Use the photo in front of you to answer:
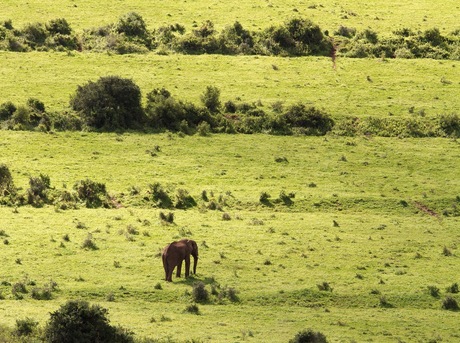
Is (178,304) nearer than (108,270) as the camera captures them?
Yes

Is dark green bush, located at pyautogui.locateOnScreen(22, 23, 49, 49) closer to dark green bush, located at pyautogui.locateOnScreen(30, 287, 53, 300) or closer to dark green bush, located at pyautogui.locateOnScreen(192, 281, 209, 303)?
dark green bush, located at pyautogui.locateOnScreen(30, 287, 53, 300)

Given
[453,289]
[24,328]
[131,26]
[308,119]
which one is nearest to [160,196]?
[308,119]

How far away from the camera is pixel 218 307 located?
Result: 55.6 meters

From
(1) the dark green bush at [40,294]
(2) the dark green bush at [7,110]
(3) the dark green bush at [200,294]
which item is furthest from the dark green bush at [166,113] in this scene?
(1) the dark green bush at [40,294]

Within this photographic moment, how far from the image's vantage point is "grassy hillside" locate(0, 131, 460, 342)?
180 feet

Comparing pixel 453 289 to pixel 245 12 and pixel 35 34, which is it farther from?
pixel 245 12

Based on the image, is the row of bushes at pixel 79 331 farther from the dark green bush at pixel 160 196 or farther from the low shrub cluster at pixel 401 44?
the low shrub cluster at pixel 401 44

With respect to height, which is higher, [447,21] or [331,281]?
[447,21]

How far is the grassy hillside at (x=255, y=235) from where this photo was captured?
54844mm

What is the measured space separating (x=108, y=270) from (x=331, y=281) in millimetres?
10539

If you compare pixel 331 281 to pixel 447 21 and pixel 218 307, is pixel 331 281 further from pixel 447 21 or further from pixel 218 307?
pixel 447 21

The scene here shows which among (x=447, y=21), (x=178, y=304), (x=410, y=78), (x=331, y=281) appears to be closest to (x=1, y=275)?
(x=178, y=304)

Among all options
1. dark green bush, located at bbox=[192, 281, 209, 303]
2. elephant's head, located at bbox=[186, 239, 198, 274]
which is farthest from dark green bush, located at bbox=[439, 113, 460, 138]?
dark green bush, located at bbox=[192, 281, 209, 303]

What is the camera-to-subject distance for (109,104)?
88.7 metres
